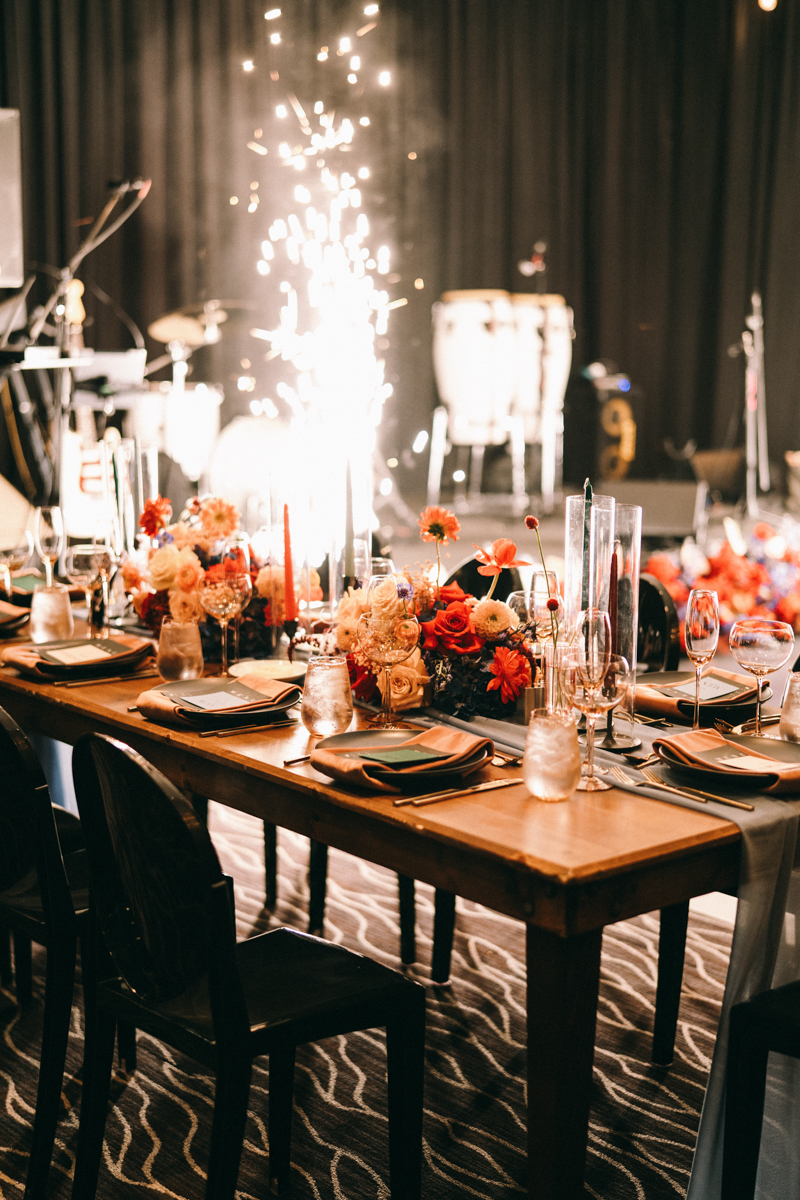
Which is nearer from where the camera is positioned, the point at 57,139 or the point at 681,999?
the point at 681,999

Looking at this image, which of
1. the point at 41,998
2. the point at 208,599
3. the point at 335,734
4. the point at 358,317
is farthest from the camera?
the point at 358,317

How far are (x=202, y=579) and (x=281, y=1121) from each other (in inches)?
41.5

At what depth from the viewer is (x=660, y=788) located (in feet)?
5.30

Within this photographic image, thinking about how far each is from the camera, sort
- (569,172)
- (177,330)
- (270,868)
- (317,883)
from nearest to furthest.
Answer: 1. (317,883)
2. (270,868)
3. (177,330)
4. (569,172)

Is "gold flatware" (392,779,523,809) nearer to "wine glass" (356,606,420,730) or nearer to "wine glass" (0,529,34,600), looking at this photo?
"wine glass" (356,606,420,730)

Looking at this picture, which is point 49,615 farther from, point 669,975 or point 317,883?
point 669,975

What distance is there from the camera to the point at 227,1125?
146cm

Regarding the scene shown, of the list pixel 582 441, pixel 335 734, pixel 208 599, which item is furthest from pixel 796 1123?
pixel 582 441

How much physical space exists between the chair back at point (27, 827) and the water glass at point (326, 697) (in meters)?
0.42

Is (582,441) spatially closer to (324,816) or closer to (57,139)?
(57,139)

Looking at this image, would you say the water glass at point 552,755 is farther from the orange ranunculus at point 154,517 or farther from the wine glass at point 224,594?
the orange ranunculus at point 154,517

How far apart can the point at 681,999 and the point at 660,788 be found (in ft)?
3.62

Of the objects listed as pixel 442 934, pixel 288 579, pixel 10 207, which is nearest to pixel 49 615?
pixel 288 579

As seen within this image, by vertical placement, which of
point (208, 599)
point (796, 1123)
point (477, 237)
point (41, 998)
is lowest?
point (41, 998)
